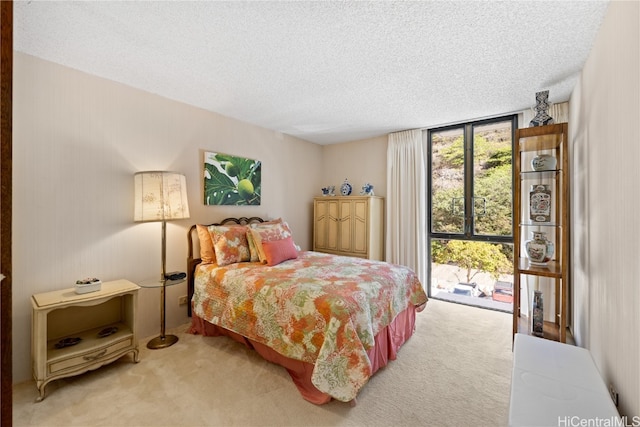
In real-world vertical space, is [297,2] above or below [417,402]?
above

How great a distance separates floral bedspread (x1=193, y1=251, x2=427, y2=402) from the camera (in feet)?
5.78

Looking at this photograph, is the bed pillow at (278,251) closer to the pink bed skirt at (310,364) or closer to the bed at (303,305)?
the bed at (303,305)

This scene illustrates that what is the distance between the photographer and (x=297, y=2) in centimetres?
161

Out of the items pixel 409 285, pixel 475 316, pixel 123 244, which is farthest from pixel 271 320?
pixel 475 316

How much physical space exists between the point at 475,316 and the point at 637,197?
2561 mm

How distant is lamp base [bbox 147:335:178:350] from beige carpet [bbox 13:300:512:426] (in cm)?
6

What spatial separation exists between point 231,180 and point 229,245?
39.8 inches

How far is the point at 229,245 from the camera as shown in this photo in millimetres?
2941

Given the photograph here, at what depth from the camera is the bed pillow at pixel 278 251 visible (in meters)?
2.89

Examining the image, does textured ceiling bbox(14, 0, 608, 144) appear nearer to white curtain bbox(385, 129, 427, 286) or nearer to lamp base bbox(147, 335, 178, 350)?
white curtain bbox(385, 129, 427, 286)

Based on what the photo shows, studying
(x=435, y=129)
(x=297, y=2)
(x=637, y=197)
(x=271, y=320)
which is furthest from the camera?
(x=435, y=129)

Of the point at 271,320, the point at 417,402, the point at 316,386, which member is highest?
the point at 271,320

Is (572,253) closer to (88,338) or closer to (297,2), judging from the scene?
(297,2)

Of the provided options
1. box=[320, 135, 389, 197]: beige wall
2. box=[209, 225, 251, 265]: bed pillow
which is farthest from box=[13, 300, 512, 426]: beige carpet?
box=[320, 135, 389, 197]: beige wall
